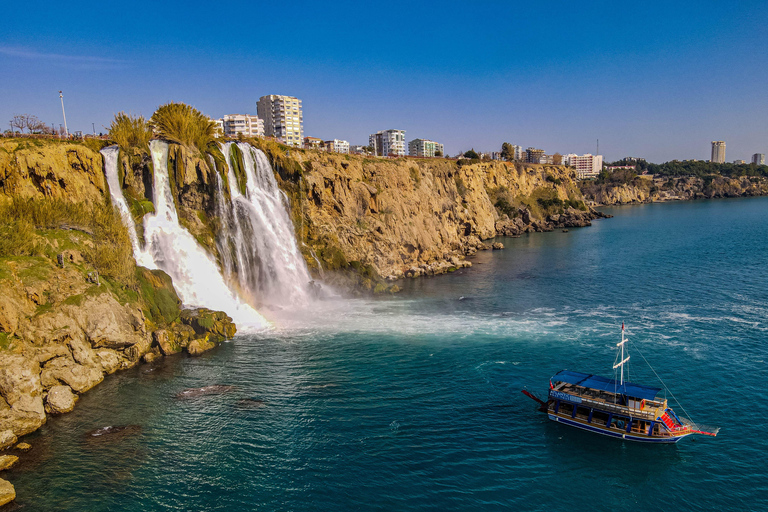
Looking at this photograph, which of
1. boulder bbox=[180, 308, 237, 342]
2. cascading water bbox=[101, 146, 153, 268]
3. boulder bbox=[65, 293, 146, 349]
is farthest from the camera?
cascading water bbox=[101, 146, 153, 268]

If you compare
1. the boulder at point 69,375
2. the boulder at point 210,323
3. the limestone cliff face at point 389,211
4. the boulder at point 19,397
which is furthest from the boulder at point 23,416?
the limestone cliff face at point 389,211

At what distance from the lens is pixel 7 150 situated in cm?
4069

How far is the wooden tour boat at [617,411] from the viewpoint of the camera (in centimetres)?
2620

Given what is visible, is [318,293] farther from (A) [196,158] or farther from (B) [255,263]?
(A) [196,158]

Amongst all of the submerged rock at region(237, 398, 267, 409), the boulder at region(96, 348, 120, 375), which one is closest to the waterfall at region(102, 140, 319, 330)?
the boulder at region(96, 348, 120, 375)

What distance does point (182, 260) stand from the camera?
4681 cm

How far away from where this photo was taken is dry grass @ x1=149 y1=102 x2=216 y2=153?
171 feet

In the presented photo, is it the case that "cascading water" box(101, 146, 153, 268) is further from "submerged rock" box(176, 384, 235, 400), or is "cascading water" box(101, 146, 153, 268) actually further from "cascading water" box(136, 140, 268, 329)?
"submerged rock" box(176, 384, 235, 400)

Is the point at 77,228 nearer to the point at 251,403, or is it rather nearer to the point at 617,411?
the point at 251,403

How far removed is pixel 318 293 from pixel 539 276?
1273 inches

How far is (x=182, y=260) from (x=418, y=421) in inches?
1189

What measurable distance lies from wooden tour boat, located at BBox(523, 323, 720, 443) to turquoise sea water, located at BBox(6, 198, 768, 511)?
0.69 metres

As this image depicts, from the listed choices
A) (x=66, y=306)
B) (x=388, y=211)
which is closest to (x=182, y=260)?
(x=66, y=306)

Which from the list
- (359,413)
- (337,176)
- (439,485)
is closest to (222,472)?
(359,413)
